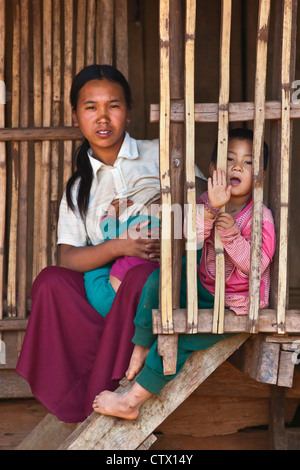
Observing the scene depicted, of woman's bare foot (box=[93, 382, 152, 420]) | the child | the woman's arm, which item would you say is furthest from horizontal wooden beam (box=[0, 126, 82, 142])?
woman's bare foot (box=[93, 382, 152, 420])

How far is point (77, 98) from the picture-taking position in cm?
349

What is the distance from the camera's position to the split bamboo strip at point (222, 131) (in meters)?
2.72

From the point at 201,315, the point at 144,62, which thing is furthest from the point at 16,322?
the point at 144,62

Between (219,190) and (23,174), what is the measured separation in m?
1.49

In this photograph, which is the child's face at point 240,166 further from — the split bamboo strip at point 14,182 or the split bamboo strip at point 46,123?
the split bamboo strip at point 14,182

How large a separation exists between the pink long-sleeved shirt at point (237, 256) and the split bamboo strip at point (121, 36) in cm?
132

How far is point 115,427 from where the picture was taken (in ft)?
9.39

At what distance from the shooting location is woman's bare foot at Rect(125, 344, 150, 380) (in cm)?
285

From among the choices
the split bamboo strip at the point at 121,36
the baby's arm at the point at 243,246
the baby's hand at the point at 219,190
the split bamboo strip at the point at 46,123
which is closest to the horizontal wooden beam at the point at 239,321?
the baby's arm at the point at 243,246

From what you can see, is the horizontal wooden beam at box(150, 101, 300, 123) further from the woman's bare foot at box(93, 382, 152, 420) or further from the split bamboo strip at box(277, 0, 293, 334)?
the woman's bare foot at box(93, 382, 152, 420)

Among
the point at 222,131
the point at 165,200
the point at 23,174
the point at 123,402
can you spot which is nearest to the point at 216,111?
the point at 222,131

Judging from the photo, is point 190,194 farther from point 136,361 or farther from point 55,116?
point 55,116

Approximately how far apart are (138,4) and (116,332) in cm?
227

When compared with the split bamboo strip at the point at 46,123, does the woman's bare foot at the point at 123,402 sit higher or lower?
lower
